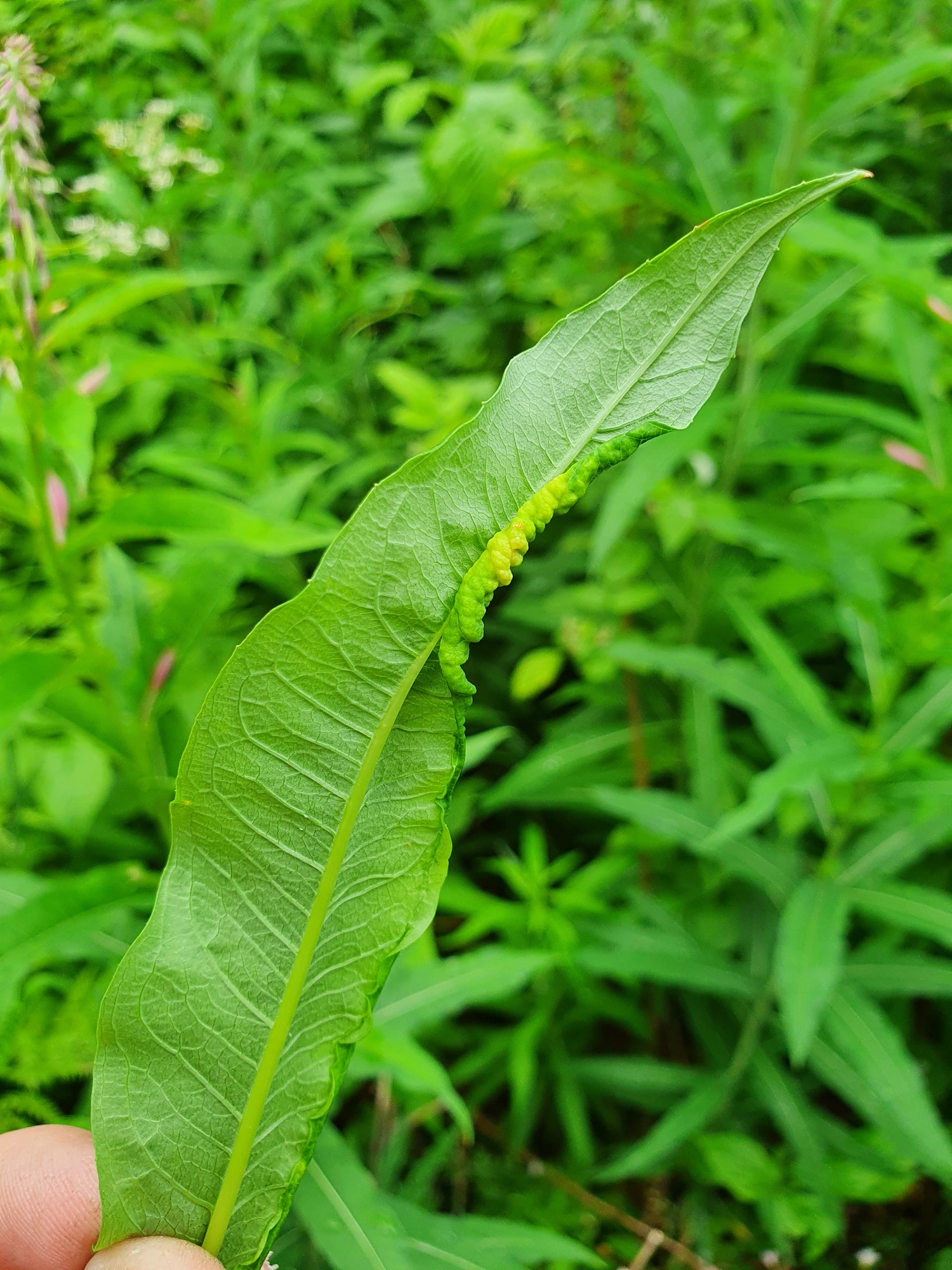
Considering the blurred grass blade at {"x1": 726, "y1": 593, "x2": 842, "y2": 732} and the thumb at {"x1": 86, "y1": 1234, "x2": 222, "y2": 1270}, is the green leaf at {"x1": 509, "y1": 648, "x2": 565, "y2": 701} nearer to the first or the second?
the blurred grass blade at {"x1": 726, "y1": 593, "x2": 842, "y2": 732}

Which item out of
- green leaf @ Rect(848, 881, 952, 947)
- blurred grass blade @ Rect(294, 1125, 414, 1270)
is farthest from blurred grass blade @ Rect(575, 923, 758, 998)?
blurred grass blade @ Rect(294, 1125, 414, 1270)

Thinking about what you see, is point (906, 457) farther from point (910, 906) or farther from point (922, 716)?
point (910, 906)

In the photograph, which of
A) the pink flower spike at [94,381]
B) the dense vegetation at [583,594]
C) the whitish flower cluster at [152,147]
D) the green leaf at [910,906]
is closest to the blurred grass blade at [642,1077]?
the dense vegetation at [583,594]

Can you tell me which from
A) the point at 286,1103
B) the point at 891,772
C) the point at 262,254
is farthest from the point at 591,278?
the point at 286,1103

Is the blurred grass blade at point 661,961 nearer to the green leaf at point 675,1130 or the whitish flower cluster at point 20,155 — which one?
the green leaf at point 675,1130

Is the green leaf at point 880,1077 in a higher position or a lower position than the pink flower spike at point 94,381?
lower

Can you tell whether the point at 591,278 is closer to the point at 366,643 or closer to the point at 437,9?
the point at 437,9

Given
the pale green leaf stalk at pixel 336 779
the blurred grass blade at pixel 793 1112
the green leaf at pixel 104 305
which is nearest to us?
the pale green leaf stalk at pixel 336 779
